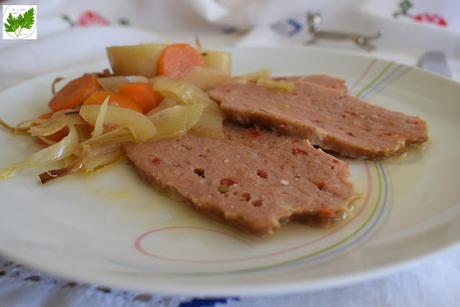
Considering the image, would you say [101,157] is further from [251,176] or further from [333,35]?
[333,35]

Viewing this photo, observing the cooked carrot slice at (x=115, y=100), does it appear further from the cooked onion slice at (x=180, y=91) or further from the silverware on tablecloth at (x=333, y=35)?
the silverware on tablecloth at (x=333, y=35)

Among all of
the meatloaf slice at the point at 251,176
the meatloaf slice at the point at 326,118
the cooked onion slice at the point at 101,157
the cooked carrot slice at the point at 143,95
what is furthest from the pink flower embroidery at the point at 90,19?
the meatloaf slice at the point at 251,176

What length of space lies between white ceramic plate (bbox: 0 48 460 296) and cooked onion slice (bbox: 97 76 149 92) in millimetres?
574

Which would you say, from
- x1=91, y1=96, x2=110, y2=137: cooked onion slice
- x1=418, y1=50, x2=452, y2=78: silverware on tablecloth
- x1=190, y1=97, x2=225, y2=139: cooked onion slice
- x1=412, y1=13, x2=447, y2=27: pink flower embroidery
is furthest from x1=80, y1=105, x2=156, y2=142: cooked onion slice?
x1=412, y1=13, x2=447, y2=27: pink flower embroidery


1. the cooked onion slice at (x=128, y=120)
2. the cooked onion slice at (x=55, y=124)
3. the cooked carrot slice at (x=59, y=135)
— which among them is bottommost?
the cooked carrot slice at (x=59, y=135)

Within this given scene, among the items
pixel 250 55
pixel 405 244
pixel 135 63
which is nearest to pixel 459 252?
pixel 405 244

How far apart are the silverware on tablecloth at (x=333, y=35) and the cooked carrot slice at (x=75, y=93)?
8.42 feet

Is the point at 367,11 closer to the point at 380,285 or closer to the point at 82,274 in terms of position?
the point at 380,285

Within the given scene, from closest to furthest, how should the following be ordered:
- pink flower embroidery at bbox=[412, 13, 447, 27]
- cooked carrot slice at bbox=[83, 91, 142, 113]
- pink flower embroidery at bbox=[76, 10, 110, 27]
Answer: cooked carrot slice at bbox=[83, 91, 142, 113] → pink flower embroidery at bbox=[412, 13, 447, 27] → pink flower embroidery at bbox=[76, 10, 110, 27]

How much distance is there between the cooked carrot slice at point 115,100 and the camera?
112 inches

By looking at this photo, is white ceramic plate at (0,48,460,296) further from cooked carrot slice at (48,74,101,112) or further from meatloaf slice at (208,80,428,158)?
cooked carrot slice at (48,74,101,112)

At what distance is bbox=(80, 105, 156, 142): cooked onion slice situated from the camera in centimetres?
267

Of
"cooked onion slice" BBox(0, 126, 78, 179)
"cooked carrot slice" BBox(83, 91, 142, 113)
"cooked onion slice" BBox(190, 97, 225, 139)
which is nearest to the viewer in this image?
"cooked onion slice" BBox(0, 126, 78, 179)

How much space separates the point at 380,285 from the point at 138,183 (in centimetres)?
122
